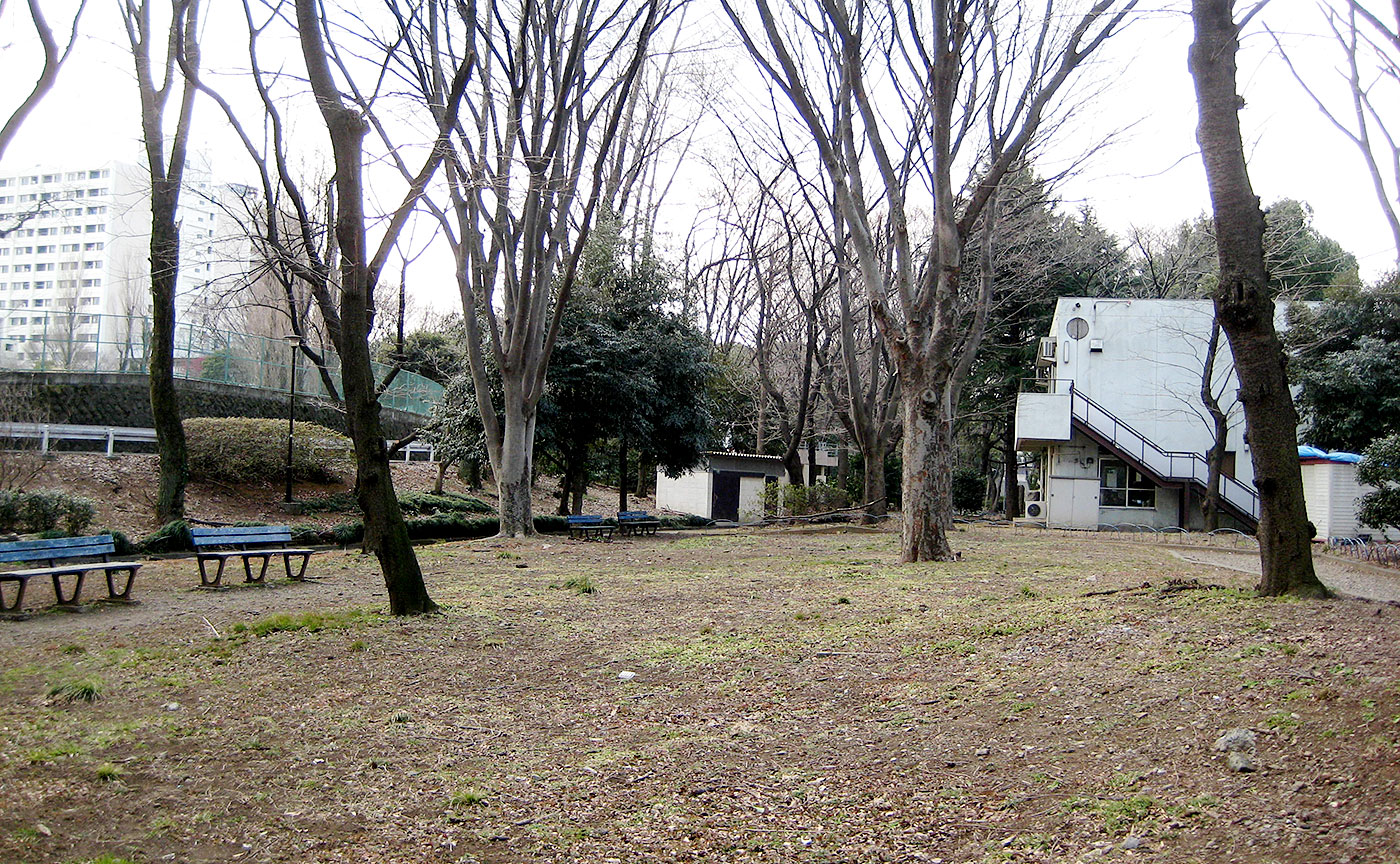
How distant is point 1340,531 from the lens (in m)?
19.6

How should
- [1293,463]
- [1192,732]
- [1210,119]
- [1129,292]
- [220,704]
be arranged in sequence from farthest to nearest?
[1129,292] < [1210,119] < [1293,463] < [220,704] < [1192,732]

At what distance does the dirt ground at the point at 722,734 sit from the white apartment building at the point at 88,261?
16.1 ft

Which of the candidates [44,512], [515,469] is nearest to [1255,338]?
[515,469]

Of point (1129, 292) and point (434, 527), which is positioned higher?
point (1129, 292)

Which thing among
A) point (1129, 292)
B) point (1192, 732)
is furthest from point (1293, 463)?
point (1129, 292)

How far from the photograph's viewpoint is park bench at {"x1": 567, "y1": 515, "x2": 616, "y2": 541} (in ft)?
67.5

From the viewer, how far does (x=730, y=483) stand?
3397 cm

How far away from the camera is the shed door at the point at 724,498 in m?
33.7

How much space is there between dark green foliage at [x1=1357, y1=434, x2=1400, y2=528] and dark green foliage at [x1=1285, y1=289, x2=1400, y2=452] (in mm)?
7883

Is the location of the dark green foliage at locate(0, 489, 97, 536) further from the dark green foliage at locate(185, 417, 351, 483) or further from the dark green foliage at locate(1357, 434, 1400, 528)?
the dark green foliage at locate(1357, 434, 1400, 528)

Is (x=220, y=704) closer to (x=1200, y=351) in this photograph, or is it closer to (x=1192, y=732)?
(x=1192, y=732)

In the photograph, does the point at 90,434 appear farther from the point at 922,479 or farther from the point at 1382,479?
the point at 1382,479

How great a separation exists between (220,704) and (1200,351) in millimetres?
30203

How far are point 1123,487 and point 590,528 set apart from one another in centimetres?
1762
